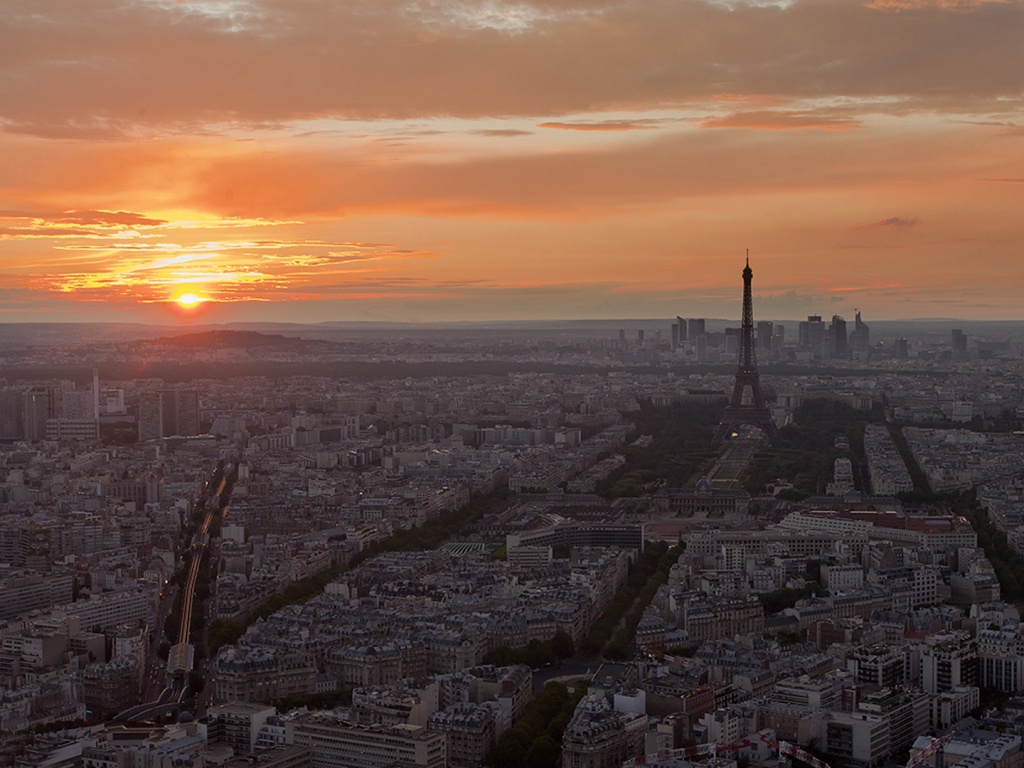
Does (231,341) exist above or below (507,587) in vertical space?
above

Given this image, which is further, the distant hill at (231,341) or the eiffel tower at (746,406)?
the distant hill at (231,341)

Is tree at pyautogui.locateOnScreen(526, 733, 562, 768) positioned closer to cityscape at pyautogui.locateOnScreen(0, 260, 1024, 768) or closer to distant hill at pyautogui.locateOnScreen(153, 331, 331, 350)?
cityscape at pyautogui.locateOnScreen(0, 260, 1024, 768)

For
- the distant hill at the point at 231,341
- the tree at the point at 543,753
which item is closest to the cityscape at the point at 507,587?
the tree at the point at 543,753

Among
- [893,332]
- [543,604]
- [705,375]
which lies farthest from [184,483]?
[893,332]

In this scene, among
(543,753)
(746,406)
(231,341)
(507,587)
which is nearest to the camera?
(543,753)

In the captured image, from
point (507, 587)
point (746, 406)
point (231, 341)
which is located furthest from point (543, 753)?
point (231, 341)

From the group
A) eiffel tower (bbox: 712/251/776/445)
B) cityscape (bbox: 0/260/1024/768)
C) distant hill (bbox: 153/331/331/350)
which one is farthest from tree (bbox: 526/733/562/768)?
distant hill (bbox: 153/331/331/350)

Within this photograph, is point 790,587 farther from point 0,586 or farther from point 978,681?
point 0,586

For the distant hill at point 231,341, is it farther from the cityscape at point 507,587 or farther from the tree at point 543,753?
the tree at point 543,753

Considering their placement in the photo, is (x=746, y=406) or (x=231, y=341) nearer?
(x=746, y=406)

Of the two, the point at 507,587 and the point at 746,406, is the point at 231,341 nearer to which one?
the point at 746,406

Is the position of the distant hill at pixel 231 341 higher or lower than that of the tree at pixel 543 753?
higher
